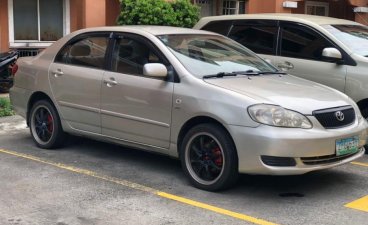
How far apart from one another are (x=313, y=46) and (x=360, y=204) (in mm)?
3028

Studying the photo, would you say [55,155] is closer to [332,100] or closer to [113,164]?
[113,164]

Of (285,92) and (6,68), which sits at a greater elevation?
(285,92)

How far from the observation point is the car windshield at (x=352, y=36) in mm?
7508

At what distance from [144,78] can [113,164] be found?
117cm

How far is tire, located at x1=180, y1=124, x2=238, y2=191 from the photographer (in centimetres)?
530

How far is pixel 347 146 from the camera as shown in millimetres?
5449

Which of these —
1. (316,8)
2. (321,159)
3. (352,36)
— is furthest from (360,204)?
(316,8)

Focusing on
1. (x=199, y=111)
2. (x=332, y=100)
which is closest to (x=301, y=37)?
(x=332, y=100)

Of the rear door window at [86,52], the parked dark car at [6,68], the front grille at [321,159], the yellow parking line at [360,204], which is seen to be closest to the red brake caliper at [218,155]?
the front grille at [321,159]

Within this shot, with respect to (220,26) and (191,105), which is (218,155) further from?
(220,26)

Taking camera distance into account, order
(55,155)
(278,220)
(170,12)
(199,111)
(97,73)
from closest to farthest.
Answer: (278,220) → (199,111) → (97,73) → (55,155) → (170,12)

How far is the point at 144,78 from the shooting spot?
604 cm

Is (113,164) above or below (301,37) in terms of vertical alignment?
below

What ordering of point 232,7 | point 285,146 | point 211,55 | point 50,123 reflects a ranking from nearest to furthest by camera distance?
1. point 285,146
2. point 211,55
3. point 50,123
4. point 232,7
